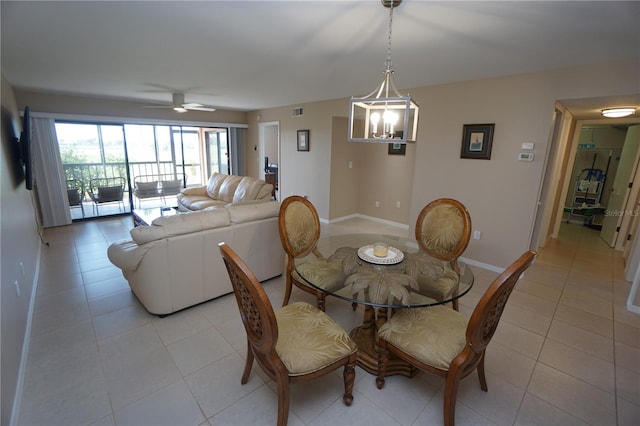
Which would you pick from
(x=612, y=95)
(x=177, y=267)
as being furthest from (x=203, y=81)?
(x=612, y=95)

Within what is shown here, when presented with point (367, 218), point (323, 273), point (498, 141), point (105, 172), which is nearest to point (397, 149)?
point (367, 218)

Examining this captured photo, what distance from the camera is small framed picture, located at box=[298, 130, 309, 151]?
569 cm

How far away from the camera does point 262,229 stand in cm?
293

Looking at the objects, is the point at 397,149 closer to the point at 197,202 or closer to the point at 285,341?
the point at 197,202

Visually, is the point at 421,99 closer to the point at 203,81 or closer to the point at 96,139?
the point at 203,81

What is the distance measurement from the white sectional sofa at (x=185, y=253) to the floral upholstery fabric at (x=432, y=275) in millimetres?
1542

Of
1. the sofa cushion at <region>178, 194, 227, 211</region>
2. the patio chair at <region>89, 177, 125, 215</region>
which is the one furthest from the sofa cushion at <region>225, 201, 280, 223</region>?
the patio chair at <region>89, 177, 125, 215</region>

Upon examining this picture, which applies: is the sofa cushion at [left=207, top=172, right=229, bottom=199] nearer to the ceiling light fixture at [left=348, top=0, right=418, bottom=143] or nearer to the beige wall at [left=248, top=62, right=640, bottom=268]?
the beige wall at [left=248, top=62, right=640, bottom=268]

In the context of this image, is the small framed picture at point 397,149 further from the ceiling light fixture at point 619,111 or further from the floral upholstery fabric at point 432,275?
the floral upholstery fabric at point 432,275

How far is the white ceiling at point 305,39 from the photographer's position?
179cm

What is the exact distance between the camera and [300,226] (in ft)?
8.68

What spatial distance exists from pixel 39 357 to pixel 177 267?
1.03m

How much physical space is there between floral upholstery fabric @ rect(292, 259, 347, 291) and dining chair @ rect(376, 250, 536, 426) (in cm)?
40

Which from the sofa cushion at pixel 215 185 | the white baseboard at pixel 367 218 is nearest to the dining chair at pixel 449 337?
the white baseboard at pixel 367 218
